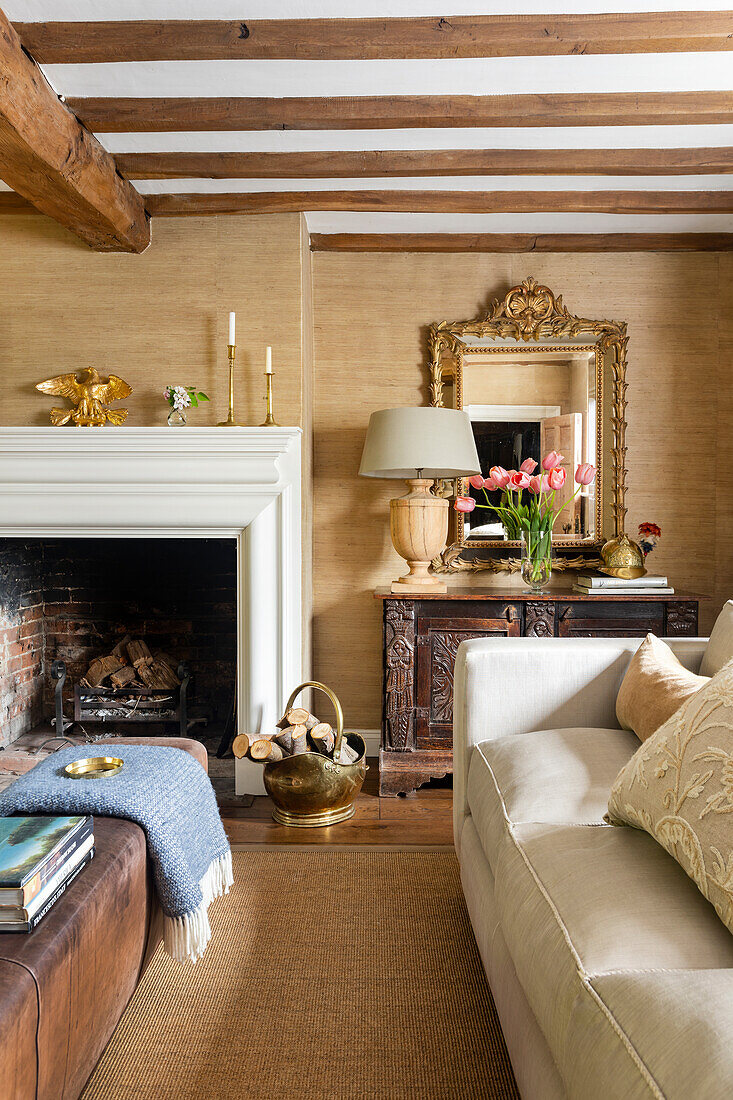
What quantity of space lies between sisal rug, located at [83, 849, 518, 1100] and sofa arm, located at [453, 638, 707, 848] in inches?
14.4

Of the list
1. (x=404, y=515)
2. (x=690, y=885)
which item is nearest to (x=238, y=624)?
(x=404, y=515)

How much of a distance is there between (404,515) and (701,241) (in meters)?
1.81

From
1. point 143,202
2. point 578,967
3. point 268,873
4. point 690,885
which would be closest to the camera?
point 578,967

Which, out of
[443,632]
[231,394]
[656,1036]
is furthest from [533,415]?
[656,1036]

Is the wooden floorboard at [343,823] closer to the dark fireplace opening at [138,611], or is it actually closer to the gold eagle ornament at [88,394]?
the dark fireplace opening at [138,611]

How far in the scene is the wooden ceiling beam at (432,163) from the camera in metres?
2.70

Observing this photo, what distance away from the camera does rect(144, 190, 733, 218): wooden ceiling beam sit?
9.96ft

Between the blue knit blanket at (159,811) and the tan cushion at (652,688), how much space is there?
1.02 metres

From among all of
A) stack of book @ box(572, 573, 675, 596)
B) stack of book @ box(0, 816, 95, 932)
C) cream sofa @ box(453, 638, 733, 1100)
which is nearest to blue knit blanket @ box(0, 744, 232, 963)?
stack of book @ box(0, 816, 95, 932)

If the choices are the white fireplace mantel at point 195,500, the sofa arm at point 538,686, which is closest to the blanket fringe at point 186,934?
the sofa arm at point 538,686

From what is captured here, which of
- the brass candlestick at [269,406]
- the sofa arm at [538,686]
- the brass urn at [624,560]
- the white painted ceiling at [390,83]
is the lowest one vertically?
the sofa arm at [538,686]

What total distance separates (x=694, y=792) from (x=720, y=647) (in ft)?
2.63

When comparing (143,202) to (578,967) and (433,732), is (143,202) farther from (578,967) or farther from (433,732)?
(578,967)

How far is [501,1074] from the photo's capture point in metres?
1.48
